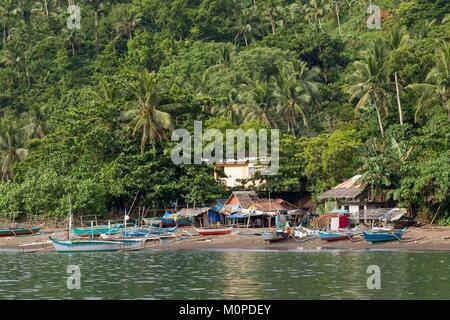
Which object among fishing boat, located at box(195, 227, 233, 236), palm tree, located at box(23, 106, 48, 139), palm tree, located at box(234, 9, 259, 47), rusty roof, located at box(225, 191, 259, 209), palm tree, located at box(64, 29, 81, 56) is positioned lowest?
fishing boat, located at box(195, 227, 233, 236)

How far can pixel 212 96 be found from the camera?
83625mm

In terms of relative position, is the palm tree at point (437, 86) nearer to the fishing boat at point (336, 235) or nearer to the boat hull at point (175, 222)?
the fishing boat at point (336, 235)

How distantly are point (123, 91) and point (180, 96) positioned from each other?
18.4 feet

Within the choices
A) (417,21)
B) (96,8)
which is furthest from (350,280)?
(96,8)

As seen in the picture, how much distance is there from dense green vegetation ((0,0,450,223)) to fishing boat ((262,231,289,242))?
7.88 meters

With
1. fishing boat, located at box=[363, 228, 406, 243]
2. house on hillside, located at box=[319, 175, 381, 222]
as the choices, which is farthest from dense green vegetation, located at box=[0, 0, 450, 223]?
fishing boat, located at box=[363, 228, 406, 243]

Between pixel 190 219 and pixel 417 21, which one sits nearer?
pixel 190 219

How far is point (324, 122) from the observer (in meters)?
80.6

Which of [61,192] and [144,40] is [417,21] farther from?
[61,192]

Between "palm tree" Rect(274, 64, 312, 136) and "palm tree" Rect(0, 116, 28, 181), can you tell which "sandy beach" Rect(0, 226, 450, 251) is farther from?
"palm tree" Rect(274, 64, 312, 136)

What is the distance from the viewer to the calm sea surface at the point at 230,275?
33.7 metres

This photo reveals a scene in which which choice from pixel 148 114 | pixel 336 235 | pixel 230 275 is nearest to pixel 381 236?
pixel 336 235

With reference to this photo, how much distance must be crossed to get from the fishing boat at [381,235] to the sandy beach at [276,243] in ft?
0.99

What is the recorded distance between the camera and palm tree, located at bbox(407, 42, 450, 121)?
59.0 m
